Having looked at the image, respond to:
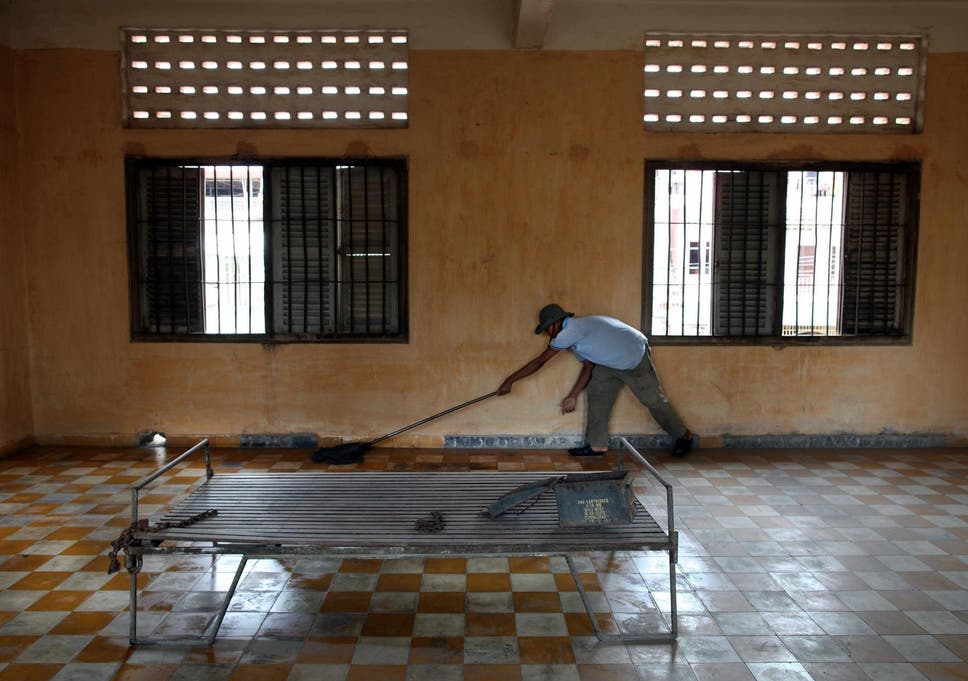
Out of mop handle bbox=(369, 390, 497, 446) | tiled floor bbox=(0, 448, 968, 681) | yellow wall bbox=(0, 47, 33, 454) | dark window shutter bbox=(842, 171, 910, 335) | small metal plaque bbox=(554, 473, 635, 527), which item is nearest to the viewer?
tiled floor bbox=(0, 448, 968, 681)

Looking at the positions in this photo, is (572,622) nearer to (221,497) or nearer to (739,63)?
(221,497)

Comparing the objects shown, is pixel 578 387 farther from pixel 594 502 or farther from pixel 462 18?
pixel 462 18

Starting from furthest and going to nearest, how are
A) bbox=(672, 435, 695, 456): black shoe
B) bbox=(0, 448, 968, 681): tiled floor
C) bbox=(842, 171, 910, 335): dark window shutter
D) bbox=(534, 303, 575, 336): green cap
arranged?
1. bbox=(842, 171, 910, 335): dark window shutter
2. bbox=(672, 435, 695, 456): black shoe
3. bbox=(534, 303, 575, 336): green cap
4. bbox=(0, 448, 968, 681): tiled floor

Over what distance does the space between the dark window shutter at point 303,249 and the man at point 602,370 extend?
1.83 m

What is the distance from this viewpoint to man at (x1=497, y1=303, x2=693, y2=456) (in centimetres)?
582

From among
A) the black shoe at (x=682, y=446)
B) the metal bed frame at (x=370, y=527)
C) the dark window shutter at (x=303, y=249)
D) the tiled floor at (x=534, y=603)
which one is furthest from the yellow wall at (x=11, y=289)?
the black shoe at (x=682, y=446)

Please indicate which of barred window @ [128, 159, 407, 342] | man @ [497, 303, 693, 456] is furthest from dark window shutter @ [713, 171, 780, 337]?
barred window @ [128, 159, 407, 342]

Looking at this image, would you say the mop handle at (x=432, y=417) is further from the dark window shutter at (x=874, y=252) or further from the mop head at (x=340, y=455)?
the dark window shutter at (x=874, y=252)

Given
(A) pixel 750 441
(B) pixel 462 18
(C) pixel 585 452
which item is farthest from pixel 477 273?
(A) pixel 750 441

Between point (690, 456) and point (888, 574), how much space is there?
7.96 ft

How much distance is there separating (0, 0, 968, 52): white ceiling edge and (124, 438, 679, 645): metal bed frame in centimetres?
416

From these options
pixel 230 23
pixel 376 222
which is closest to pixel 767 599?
pixel 376 222

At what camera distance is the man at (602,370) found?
229 inches

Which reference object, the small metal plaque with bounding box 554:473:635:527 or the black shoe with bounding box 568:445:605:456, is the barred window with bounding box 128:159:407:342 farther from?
the small metal plaque with bounding box 554:473:635:527
